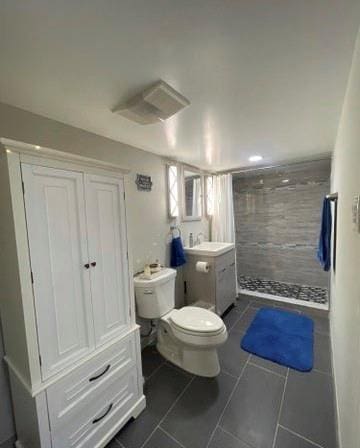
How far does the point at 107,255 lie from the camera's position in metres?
1.35

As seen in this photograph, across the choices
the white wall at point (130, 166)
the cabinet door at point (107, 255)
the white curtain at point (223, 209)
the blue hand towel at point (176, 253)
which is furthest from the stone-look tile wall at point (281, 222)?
the cabinet door at point (107, 255)

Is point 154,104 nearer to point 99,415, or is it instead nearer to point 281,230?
point 99,415

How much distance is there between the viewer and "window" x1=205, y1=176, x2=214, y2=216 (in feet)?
10.9

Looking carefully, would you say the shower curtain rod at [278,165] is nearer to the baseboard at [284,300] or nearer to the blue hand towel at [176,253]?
the blue hand towel at [176,253]

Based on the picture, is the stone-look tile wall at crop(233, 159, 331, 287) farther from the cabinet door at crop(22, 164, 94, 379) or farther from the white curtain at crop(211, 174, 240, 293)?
the cabinet door at crop(22, 164, 94, 379)

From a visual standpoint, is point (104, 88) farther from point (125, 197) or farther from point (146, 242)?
point (146, 242)

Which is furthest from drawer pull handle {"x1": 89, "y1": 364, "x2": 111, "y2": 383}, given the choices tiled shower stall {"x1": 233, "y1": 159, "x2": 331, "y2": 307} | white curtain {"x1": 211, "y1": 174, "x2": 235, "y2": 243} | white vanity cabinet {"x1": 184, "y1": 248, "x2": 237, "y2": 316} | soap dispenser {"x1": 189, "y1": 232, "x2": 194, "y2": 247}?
tiled shower stall {"x1": 233, "y1": 159, "x2": 331, "y2": 307}

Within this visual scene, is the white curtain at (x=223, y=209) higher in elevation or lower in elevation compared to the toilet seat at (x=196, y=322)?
higher

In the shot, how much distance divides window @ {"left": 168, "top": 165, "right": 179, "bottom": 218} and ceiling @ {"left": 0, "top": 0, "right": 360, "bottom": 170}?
3.13 ft

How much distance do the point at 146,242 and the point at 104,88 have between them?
4.67 feet

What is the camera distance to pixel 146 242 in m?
2.20

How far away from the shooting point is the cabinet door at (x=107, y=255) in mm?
1267

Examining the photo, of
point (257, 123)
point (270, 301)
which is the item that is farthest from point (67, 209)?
point (270, 301)

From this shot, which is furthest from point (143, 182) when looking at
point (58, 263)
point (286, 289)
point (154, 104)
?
point (286, 289)
